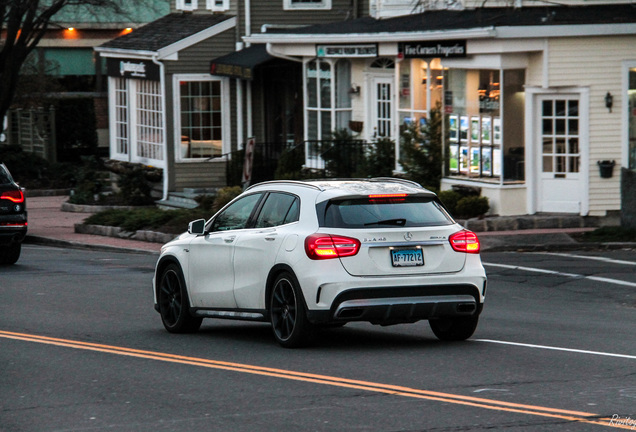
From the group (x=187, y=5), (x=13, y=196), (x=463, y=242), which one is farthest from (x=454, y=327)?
(x=187, y=5)

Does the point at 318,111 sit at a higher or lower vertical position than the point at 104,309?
higher

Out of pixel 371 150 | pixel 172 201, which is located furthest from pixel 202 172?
pixel 371 150

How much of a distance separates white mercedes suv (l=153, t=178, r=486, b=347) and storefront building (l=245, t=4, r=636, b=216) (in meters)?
12.3

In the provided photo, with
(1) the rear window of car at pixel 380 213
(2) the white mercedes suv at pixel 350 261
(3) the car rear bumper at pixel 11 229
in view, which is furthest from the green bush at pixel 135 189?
(1) the rear window of car at pixel 380 213

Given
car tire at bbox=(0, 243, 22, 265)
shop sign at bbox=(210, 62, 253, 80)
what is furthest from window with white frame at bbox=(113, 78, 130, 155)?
car tire at bbox=(0, 243, 22, 265)

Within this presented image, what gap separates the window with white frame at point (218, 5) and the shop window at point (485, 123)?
9.91 meters

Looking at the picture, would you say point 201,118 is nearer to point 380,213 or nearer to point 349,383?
point 380,213

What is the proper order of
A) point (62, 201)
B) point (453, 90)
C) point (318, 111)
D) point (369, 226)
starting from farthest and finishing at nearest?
point (62, 201)
point (318, 111)
point (453, 90)
point (369, 226)

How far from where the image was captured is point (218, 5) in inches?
1303

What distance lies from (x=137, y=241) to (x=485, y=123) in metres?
7.61

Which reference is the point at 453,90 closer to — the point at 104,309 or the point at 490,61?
the point at 490,61

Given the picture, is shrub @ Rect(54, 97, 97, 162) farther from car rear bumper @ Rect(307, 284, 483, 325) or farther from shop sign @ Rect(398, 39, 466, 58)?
car rear bumper @ Rect(307, 284, 483, 325)

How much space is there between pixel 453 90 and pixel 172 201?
10.0 m

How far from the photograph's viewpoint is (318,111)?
1167 inches
